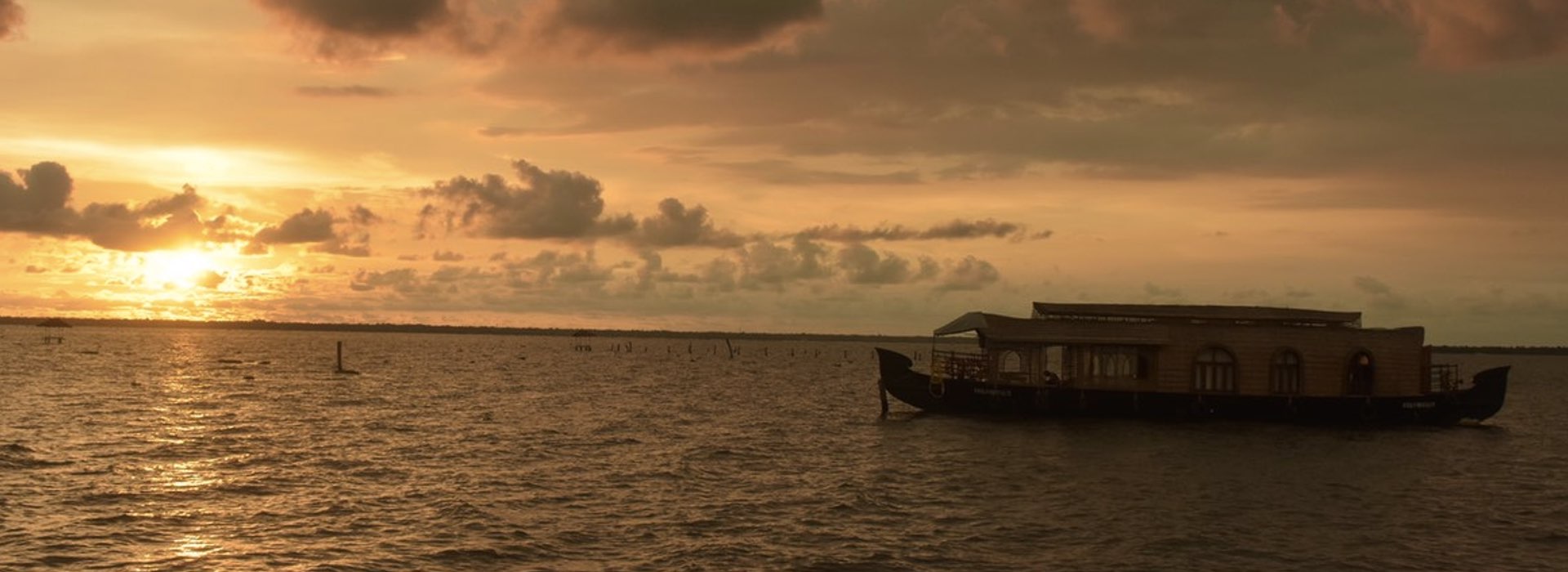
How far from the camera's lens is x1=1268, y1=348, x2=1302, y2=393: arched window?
53562 millimetres

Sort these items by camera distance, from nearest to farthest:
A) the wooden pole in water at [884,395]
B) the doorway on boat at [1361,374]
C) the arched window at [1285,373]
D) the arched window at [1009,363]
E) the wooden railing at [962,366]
A: the arched window at [1285,373]
the doorway on boat at [1361,374]
the arched window at [1009,363]
the wooden railing at [962,366]
the wooden pole in water at [884,395]

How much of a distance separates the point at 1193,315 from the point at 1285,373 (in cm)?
467

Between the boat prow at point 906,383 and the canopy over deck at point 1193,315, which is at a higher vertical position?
the canopy over deck at point 1193,315

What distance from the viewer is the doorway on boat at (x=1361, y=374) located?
53.9 meters

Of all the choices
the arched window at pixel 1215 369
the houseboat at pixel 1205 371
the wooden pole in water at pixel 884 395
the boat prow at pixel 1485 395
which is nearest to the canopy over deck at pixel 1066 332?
the houseboat at pixel 1205 371

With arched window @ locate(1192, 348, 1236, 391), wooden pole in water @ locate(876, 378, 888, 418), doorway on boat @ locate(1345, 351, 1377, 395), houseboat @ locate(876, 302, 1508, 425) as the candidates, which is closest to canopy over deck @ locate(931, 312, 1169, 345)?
houseboat @ locate(876, 302, 1508, 425)

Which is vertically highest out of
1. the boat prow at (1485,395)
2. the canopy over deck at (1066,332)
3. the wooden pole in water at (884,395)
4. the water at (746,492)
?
the canopy over deck at (1066,332)

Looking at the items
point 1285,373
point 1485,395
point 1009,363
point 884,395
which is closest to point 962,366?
point 1009,363

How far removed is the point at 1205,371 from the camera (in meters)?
53.7

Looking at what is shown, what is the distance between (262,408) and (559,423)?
708 inches

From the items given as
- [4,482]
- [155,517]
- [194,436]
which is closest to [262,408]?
[194,436]

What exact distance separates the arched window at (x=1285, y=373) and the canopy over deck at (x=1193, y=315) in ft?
5.98

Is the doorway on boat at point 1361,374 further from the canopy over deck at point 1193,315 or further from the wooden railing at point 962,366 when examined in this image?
the wooden railing at point 962,366

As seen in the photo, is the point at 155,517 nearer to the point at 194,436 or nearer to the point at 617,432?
the point at 194,436
